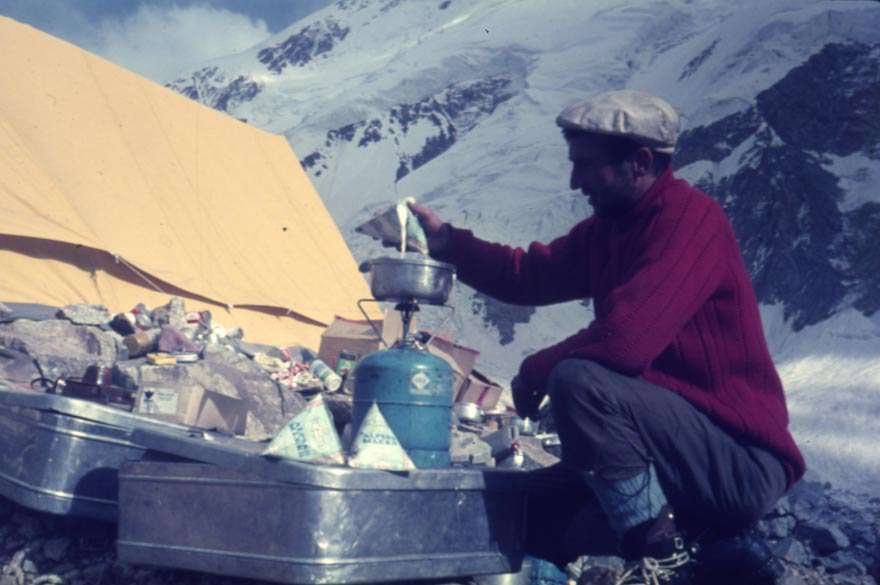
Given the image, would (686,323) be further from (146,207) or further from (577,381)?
(146,207)

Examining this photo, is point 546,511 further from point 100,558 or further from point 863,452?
point 863,452

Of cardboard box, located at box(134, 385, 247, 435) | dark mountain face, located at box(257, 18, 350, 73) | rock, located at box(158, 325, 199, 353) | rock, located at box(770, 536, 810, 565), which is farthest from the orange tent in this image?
dark mountain face, located at box(257, 18, 350, 73)

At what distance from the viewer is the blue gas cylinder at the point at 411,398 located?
2.62 metres

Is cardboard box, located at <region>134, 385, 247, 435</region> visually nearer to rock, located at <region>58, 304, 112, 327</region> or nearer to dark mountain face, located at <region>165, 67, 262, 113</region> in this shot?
rock, located at <region>58, 304, 112, 327</region>

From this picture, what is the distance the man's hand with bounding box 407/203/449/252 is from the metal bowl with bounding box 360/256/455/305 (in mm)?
75

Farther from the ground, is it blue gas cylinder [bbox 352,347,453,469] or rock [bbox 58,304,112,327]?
blue gas cylinder [bbox 352,347,453,469]

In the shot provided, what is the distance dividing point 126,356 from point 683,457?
4950 mm

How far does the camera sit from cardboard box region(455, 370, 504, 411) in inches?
283

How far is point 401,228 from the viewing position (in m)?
2.71

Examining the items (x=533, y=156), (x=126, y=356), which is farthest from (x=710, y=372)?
(x=533, y=156)

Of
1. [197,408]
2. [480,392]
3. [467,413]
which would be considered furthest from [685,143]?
[197,408]

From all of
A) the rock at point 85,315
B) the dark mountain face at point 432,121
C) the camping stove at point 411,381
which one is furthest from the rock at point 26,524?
the dark mountain face at point 432,121

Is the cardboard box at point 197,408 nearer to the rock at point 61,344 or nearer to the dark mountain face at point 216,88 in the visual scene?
the rock at point 61,344

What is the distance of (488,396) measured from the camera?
738 cm
